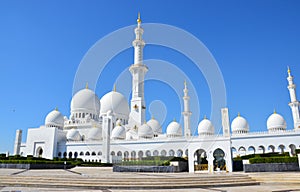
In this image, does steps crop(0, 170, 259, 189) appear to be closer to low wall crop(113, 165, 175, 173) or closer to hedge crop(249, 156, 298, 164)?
hedge crop(249, 156, 298, 164)

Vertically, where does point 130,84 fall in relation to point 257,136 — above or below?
above


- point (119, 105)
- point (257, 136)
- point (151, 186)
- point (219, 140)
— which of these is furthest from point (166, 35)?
point (119, 105)

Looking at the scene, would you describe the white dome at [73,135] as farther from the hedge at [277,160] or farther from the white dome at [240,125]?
the hedge at [277,160]

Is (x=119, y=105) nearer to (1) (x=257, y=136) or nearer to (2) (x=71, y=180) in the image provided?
(1) (x=257, y=136)

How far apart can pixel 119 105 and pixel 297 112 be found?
25699mm

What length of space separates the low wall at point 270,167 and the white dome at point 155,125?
27.0 m

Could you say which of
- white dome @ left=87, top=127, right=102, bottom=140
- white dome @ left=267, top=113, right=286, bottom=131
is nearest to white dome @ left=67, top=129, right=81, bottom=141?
white dome @ left=87, top=127, right=102, bottom=140

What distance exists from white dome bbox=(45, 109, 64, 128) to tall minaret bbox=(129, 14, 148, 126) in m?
11.2

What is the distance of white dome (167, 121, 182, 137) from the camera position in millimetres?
34844

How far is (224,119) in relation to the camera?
82.2 feet

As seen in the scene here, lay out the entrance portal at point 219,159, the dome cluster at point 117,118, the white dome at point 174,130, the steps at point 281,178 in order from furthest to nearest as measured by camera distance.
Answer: the white dome at point 174,130
the dome cluster at point 117,118
the entrance portal at point 219,159
the steps at point 281,178

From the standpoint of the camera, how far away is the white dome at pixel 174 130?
3484 centimetres

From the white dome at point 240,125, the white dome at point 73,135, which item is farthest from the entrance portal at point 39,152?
the white dome at point 240,125

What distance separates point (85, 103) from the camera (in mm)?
40656
